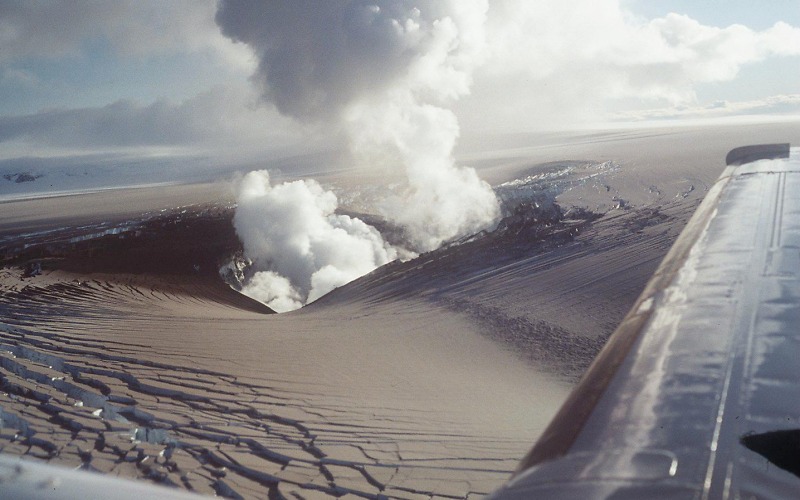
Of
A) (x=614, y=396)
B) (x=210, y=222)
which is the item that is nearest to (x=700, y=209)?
(x=614, y=396)

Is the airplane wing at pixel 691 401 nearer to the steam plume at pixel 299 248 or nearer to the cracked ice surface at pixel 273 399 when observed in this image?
the cracked ice surface at pixel 273 399

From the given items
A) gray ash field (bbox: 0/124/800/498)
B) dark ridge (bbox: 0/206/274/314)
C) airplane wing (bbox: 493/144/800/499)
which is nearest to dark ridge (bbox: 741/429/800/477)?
airplane wing (bbox: 493/144/800/499)

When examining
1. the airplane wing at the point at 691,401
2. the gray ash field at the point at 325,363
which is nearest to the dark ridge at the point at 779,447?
the airplane wing at the point at 691,401

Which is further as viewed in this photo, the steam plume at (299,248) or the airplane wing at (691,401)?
the steam plume at (299,248)

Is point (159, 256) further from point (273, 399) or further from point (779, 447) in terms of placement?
point (779, 447)

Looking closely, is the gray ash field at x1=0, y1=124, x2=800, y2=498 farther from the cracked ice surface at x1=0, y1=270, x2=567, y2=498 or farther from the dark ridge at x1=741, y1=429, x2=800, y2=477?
the dark ridge at x1=741, y1=429, x2=800, y2=477

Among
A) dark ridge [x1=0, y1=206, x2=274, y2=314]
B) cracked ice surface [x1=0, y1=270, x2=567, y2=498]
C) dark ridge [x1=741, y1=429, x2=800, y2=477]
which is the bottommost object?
cracked ice surface [x1=0, y1=270, x2=567, y2=498]

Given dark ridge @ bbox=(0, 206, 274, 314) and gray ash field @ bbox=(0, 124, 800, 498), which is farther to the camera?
dark ridge @ bbox=(0, 206, 274, 314)
